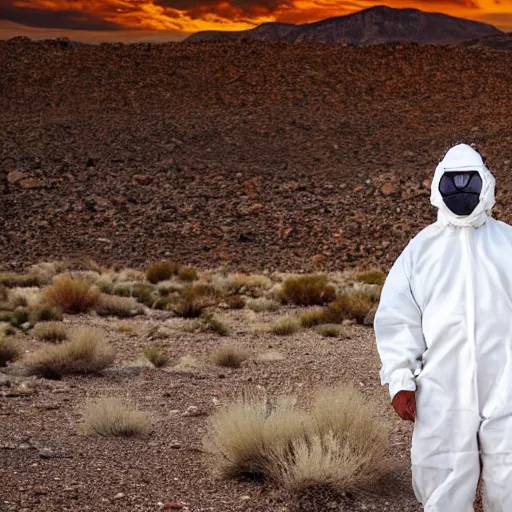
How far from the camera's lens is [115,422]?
9305 mm

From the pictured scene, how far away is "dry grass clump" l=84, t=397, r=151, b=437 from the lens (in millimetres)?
9273

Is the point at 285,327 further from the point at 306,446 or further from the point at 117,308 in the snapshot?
the point at 306,446

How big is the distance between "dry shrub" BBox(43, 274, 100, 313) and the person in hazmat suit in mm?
15564

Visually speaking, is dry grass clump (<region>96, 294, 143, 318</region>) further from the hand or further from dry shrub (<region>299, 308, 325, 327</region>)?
the hand

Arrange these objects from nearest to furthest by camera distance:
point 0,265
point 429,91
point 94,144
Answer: point 0,265, point 94,144, point 429,91

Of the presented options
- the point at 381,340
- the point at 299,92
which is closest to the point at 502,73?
the point at 299,92

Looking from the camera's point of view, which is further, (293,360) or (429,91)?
(429,91)

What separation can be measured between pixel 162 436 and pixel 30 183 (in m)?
31.0

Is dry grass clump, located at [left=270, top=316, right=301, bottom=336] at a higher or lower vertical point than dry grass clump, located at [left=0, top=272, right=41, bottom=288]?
higher

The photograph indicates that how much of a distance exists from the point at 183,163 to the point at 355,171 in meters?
6.34

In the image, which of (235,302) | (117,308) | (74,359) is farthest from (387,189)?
(74,359)

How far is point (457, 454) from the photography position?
4.88 m

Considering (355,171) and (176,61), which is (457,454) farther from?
(176,61)

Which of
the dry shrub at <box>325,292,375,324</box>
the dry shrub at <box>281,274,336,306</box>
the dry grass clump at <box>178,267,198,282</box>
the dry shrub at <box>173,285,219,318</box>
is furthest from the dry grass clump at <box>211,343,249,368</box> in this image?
the dry grass clump at <box>178,267,198,282</box>
